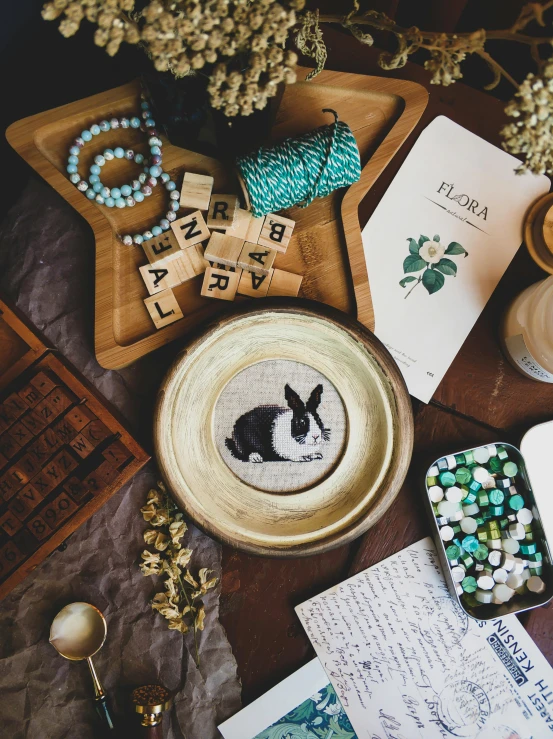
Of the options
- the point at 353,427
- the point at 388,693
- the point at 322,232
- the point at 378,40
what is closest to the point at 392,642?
the point at 388,693

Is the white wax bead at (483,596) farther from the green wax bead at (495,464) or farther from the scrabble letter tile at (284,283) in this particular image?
the scrabble letter tile at (284,283)

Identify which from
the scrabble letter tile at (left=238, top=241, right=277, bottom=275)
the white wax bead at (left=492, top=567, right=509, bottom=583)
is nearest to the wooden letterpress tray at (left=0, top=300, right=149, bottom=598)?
the scrabble letter tile at (left=238, top=241, right=277, bottom=275)

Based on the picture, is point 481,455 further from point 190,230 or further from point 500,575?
point 190,230

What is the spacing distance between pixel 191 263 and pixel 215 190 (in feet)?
0.47

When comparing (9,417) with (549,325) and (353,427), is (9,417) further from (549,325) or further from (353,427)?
(549,325)

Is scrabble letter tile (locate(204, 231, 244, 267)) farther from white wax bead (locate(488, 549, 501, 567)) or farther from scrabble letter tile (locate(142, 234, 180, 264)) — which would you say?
white wax bead (locate(488, 549, 501, 567))

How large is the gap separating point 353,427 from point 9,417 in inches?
23.6

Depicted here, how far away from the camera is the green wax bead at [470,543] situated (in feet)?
3.55

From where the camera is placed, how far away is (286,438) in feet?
3.34

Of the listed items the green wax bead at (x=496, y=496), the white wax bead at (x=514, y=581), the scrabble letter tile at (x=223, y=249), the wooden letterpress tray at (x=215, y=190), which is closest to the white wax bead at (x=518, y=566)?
the white wax bead at (x=514, y=581)

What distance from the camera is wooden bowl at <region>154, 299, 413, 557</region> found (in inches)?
38.3

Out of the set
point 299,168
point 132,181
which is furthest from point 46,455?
point 299,168

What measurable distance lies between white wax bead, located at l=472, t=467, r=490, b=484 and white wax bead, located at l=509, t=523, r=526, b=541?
99 millimetres

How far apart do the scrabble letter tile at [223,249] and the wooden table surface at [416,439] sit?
29 cm
